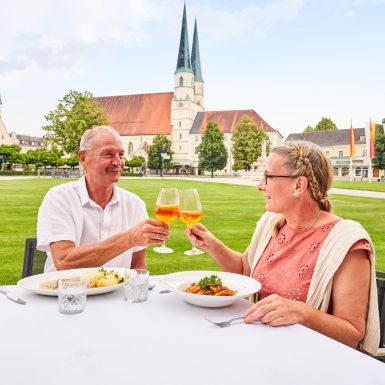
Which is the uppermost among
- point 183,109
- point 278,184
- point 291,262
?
point 183,109

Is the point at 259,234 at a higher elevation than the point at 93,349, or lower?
higher

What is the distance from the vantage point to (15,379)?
45.4 inches

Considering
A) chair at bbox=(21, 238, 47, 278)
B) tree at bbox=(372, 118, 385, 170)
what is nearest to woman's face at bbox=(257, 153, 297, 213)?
chair at bbox=(21, 238, 47, 278)

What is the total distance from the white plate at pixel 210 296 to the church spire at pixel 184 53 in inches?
3169

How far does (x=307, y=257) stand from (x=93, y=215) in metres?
1.53

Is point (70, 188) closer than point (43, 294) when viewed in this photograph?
No

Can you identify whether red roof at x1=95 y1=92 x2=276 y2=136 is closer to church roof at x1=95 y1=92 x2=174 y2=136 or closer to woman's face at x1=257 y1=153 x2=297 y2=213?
church roof at x1=95 y1=92 x2=174 y2=136

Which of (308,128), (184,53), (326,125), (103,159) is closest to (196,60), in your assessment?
(184,53)

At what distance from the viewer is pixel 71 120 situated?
44.7 meters

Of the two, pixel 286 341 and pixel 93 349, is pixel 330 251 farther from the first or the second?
pixel 93 349

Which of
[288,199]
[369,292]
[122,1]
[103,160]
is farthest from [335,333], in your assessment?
[122,1]

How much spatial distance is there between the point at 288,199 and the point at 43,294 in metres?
1.33

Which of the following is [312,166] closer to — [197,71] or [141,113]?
[197,71]

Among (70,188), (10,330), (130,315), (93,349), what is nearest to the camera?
(93,349)
